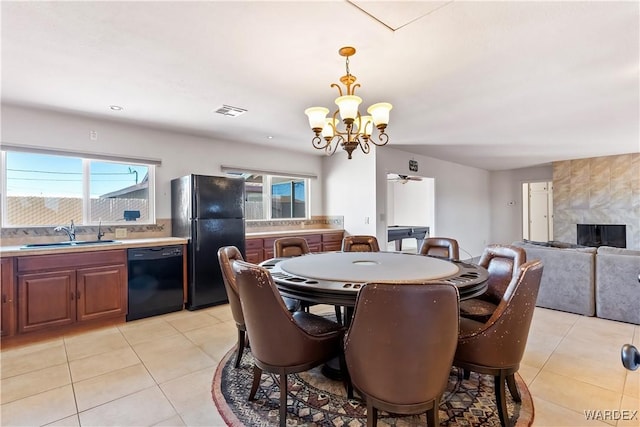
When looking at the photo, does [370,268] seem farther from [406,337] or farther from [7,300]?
[7,300]

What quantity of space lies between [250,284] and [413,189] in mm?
7482

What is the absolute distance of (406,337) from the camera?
1.33m

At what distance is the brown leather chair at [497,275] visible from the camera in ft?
7.59

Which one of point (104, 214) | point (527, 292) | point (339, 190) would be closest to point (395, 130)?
point (339, 190)

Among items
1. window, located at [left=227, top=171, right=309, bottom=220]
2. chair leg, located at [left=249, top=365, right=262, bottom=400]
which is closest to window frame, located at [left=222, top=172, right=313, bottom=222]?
window, located at [left=227, top=171, right=309, bottom=220]

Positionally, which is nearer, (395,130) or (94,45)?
(94,45)

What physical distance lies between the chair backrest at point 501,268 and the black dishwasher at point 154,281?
3.33 m

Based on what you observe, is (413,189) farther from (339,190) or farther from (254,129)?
(254,129)

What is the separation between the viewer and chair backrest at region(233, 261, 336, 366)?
64.4 inches

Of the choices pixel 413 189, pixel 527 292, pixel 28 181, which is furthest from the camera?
pixel 413 189

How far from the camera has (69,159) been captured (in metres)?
3.71

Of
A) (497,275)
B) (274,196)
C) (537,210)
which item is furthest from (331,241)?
(537,210)

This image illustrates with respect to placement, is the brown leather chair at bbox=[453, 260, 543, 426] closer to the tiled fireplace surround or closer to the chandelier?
the chandelier

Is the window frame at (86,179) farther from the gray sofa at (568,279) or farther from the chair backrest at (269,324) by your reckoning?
the gray sofa at (568,279)
